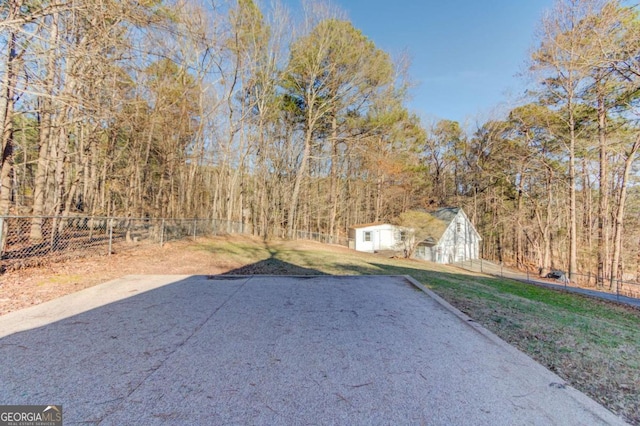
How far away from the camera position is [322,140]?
61.6 ft

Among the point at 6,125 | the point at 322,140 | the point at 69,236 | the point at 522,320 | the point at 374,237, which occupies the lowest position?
the point at 522,320

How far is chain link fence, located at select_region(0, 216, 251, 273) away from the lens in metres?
5.15

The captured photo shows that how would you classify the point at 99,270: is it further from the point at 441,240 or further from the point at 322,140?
the point at 441,240

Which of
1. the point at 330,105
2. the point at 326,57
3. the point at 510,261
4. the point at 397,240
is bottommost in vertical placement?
the point at 510,261

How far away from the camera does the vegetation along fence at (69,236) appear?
16.9 ft

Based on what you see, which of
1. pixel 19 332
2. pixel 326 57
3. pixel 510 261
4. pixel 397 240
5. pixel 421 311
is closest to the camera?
pixel 19 332

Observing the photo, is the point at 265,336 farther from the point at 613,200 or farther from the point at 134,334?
the point at 613,200

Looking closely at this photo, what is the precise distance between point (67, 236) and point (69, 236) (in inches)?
2.7

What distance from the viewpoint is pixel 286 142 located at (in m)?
19.7

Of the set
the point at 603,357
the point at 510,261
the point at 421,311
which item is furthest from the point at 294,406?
the point at 510,261

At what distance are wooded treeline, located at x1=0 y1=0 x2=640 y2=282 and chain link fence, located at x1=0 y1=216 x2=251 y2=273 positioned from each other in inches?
9.6

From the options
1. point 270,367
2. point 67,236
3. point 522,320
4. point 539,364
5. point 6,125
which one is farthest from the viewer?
point 67,236

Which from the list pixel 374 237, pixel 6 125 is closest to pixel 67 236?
pixel 6 125

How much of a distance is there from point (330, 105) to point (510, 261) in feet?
75.4
